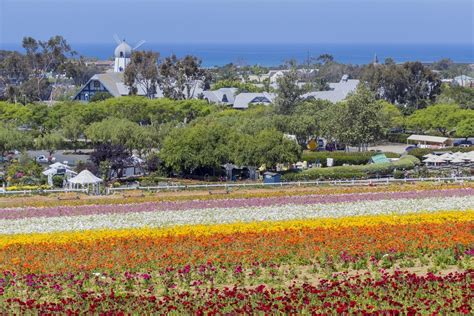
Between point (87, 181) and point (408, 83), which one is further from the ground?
point (408, 83)

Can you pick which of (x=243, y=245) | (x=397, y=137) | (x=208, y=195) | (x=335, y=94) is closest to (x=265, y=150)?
(x=208, y=195)

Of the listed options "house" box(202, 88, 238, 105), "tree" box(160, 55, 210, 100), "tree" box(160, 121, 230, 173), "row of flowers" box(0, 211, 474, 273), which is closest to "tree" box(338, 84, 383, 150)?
"tree" box(160, 121, 230, 173)

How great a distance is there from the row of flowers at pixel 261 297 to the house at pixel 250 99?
9010cm

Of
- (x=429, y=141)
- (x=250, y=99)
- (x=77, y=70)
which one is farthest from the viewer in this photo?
(x=77, y=70)

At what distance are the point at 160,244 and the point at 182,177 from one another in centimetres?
3249

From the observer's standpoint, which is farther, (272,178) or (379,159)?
(379,159)

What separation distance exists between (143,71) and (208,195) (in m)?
60.4

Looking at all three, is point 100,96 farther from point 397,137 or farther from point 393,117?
point 397,137

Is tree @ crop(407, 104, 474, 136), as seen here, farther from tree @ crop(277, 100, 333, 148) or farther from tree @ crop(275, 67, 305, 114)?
tree @ crop(277, 100, 333, 148)

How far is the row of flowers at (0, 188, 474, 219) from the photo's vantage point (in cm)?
4166

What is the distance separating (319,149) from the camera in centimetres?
8206

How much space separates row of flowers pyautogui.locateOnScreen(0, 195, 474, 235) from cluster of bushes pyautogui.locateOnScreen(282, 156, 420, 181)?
1435 cm

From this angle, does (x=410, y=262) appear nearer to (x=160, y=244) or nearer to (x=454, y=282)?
(x=454, y=282)

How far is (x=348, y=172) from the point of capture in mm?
59062
